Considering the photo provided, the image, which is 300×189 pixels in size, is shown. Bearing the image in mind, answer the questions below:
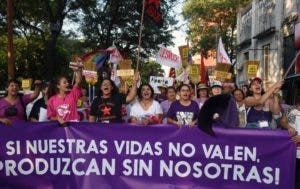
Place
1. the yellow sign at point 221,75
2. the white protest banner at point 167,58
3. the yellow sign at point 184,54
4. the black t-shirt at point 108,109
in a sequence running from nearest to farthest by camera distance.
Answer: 1. the black t-shirt at point 108,109
2. the yellow sign at point 221,75
3. the white protest banner at point 167,58
4. the yellow sign at point 184,54

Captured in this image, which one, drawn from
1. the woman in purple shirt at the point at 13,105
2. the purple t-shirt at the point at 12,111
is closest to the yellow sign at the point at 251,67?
the woman in purple shirt at the point at 13,105

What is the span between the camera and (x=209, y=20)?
39.8m

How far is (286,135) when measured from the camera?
19.8ft

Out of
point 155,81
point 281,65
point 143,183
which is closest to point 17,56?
point 281,65

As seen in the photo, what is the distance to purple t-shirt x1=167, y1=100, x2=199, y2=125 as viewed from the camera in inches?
271

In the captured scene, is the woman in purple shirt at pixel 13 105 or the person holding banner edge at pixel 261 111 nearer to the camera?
the person holding banner edge at pixel 261 111

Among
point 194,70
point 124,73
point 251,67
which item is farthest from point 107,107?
point 251,67

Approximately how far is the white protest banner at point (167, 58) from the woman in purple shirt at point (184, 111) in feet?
17.1

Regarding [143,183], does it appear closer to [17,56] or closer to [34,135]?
[34,135]

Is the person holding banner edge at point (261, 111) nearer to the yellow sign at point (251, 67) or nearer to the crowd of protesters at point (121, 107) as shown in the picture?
the crowd of protesters at point (121, 107)

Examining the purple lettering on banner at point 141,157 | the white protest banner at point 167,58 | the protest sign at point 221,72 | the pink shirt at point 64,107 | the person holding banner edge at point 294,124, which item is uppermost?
the white protest banner at point 167,58

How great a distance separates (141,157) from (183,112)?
1.02 m

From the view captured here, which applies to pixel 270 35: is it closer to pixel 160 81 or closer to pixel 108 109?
pixel 160 81

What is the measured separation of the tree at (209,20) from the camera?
39.0m
